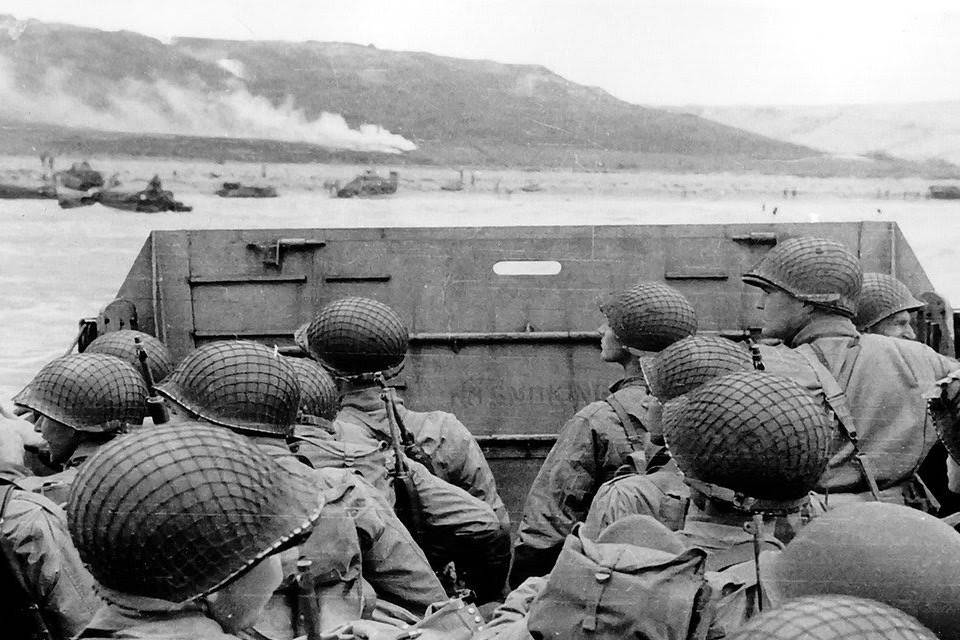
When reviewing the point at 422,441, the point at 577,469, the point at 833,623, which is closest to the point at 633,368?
the point at 577,469

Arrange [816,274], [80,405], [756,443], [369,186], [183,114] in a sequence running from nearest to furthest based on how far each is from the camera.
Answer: [756,443]
[80,405]
[816,274]
[183,114]
[369,186]

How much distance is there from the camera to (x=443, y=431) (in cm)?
490

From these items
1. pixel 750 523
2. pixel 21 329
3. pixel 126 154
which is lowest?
pixel 21 329

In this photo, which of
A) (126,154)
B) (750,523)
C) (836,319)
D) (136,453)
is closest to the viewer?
(136,453)

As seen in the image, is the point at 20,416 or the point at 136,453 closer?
the point at 136,453

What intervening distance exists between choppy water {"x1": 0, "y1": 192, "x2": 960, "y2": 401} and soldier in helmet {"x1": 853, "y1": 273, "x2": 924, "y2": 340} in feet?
8.01

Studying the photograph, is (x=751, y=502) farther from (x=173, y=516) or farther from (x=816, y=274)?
(x=816, y=274)

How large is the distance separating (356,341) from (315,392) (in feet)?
2.10

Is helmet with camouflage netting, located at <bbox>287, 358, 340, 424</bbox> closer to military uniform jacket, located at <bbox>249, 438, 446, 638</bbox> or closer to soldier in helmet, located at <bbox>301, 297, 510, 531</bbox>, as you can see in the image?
soldier in helmet, located at <bbox>301, 297, 510, 531</bbox>

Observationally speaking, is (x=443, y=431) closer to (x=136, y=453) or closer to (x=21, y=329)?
(x=136, y=453)

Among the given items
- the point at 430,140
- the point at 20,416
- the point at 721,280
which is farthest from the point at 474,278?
the point at 20,416

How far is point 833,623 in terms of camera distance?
4.88ft

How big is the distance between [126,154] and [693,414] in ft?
19.0

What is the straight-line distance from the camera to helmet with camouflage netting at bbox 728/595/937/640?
147 cm
